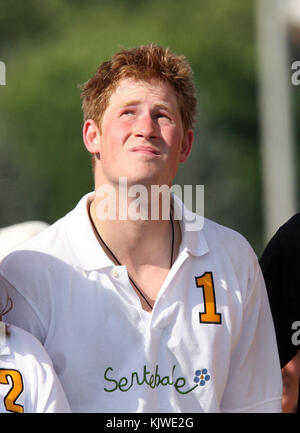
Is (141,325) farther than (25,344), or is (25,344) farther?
(141,325)

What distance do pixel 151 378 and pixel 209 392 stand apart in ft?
0.66

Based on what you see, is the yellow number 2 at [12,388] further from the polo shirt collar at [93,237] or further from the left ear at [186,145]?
the left ear at [186,145]

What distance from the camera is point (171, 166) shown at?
2.91 metres

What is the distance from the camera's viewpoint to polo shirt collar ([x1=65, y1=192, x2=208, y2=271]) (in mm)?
2838

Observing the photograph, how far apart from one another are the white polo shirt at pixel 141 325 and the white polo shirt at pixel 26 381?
0.15 m

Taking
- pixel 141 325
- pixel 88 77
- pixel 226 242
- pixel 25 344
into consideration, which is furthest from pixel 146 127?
pixel 88 77

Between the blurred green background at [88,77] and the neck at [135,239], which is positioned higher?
the blurred green background at [88,77]

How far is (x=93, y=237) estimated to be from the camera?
9.50 ft

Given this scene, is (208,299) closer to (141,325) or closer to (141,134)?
(141,325)

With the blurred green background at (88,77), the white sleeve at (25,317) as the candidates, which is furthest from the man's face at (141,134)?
the blurred green background at (88,77)

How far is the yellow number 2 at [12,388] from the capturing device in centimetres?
250

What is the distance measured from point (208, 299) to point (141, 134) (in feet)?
1.90

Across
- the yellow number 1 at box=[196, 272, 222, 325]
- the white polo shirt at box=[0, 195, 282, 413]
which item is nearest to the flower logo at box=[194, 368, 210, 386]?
the white polo shirt at box=[0, 195, 282, 413]

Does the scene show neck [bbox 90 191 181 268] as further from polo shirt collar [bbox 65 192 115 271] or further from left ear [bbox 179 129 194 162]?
left ear [bbox 179 129 194 162]
